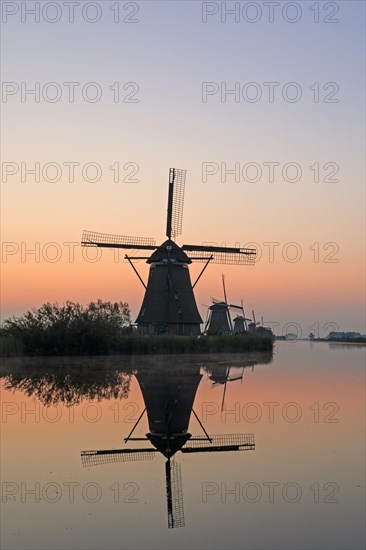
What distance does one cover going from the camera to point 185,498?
7953 mm

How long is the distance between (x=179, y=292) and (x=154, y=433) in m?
33.5

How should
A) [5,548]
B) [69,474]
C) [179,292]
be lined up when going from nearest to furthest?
[5,548]
[69,474]
[179,292]

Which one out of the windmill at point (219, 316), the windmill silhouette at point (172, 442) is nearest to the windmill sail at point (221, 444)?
the windmill silhouette at point (172, 442)

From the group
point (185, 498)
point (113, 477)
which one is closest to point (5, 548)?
point (185, 498)

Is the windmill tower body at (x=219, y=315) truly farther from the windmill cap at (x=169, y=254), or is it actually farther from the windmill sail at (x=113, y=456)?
the windmill sail at (x=113, y=456)

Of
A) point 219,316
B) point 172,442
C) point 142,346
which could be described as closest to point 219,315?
point 219,316

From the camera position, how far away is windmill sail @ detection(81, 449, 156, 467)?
400 inches

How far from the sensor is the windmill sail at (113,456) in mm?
10164

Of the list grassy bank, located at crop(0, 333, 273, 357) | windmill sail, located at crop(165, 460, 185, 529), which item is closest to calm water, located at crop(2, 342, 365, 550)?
windmill sail, located at crop(165, 460, 185, 529)

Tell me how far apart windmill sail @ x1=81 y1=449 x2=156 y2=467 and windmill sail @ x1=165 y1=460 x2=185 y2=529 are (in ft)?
2.08

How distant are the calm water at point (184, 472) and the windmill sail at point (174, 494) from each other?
0.03 metres

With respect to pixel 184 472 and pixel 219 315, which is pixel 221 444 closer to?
pixel 184 472

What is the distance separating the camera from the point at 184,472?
31.4 ft

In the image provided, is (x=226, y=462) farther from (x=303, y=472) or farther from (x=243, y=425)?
(x=243, y=425)
